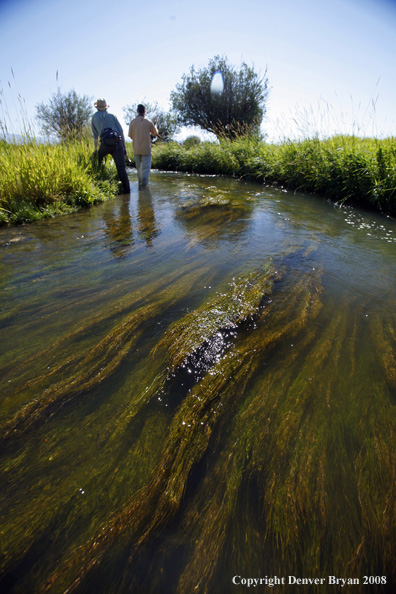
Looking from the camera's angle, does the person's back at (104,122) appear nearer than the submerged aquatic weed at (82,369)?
No

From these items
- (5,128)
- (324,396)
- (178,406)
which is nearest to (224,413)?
(178,406)

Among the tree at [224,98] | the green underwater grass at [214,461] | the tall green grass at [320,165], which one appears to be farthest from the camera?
the tree at [224,98]

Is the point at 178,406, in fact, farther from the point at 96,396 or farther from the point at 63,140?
the point at 63,140

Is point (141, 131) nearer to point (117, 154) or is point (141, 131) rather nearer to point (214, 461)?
point (117, 154)

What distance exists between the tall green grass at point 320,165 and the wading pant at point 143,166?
13.5 feet

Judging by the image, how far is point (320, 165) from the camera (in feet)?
25.2

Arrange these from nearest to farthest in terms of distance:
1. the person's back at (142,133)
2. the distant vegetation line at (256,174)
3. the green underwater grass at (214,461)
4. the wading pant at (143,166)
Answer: the green underwater grass at (214,461) < the distant vegetation line at (256,174) < the person's back at (142,133) < the wading pant at (143,166)

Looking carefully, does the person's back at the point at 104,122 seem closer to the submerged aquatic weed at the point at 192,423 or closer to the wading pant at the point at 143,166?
the wading pant at the point at 143,166

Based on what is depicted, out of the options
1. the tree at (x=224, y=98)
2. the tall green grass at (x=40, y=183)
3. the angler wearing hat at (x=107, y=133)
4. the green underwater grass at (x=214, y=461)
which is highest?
the tree at (x=224, y=98)

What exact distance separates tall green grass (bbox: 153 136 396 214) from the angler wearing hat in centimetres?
516

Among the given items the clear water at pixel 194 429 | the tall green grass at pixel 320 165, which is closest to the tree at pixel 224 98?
the tall green grass at pixel 320 165

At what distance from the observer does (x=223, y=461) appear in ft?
4.13

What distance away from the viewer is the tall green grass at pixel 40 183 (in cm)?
489

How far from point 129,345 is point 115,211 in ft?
15.0
